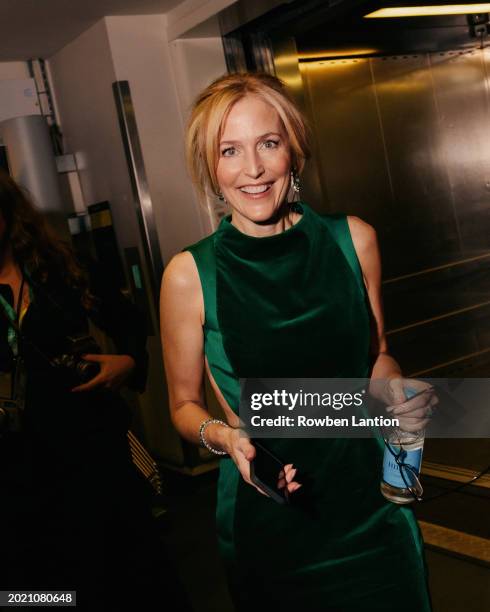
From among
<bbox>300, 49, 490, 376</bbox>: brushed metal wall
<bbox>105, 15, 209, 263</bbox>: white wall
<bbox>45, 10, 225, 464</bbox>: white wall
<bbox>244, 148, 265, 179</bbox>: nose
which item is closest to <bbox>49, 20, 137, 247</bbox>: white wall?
<bbox>45, 10, 225, 464</bbox>: white wall

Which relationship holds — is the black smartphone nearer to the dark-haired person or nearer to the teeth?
the teeth

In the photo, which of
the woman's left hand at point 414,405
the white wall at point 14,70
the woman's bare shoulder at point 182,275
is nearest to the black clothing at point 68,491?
the woman's bare shoulder at point 182,275

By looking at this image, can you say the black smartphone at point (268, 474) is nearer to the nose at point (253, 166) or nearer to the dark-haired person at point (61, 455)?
the nose at point (253, 166)

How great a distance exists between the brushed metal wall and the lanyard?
261 centimetres

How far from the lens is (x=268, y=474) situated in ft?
4.08

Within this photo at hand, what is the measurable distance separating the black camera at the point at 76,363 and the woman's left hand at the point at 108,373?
13 mm

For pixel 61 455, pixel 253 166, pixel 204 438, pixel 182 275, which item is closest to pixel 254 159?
pixel 253 166

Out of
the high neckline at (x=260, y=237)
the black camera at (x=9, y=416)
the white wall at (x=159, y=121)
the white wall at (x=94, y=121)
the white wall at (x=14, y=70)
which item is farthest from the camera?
the white wall at (x=14, y=70)

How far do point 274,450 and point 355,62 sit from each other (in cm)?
329

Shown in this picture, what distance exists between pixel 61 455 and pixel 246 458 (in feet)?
2.54

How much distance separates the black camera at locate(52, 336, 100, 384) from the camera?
1.92 m

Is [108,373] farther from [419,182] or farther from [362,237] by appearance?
[419,182]

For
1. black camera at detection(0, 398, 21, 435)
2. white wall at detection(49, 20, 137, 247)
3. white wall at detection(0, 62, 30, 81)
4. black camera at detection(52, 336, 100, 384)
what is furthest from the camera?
white wall at detection(0, 62, 30, 81)

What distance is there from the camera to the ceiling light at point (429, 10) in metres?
3.92
